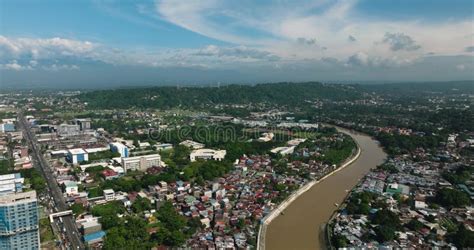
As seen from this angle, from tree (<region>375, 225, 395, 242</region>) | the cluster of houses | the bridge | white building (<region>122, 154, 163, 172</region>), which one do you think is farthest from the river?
white building (<region>122, 154, 163, 172</region>)

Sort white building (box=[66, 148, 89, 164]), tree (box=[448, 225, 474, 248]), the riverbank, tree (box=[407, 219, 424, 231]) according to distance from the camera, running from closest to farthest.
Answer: tree (box=[448, 225, 474, 248]) → the riverbank → tree (box=[407, 219, 424, 231]) → white building (box=[66, 148, 89, 164])

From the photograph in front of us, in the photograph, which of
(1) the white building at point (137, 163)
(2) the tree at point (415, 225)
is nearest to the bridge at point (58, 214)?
(1) the white building at point (137, 163)

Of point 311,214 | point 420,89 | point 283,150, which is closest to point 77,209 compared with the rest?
point 311,214

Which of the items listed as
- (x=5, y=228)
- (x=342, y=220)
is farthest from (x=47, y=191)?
(x=342, y=220)

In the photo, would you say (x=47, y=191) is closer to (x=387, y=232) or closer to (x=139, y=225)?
(x=139, y=225)

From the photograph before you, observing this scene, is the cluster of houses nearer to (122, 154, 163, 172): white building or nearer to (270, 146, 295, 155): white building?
(270, 146, 295, 155): white building

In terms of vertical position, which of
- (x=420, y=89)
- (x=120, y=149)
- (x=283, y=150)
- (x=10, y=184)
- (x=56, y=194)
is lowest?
(x=56, y=194)

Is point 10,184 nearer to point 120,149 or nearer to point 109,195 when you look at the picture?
point 109,195
